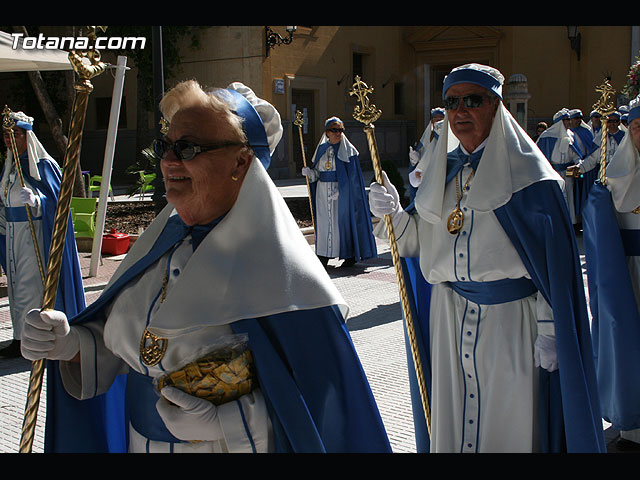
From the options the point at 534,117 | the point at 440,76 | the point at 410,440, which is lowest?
the point at 410,440

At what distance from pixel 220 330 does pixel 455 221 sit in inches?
60.4

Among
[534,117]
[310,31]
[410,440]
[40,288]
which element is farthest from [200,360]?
[534,117]

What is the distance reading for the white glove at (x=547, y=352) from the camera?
3.16m

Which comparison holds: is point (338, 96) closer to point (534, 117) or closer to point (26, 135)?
point (534, 117)

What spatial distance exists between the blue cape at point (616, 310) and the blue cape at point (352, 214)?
6.15 metres

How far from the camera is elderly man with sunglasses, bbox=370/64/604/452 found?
315 cm

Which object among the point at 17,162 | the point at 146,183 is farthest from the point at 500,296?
the point at 146,183

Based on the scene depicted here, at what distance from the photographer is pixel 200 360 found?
2.12 m

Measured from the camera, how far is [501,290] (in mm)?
3250

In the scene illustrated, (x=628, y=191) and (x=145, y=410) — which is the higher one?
(x=628, y=191)

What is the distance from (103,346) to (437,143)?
1.92 meters

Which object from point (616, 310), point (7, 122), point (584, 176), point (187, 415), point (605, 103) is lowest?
point (616, 310)

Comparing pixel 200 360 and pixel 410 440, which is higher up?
pixel 200 360

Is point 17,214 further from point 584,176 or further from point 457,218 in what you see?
point 584,176
